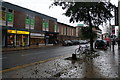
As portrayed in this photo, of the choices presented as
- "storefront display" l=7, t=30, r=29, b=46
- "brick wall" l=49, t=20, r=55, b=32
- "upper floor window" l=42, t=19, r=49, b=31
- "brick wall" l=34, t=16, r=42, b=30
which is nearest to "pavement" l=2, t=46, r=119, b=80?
"storefront display" l=7, t=30, r=29, b=46

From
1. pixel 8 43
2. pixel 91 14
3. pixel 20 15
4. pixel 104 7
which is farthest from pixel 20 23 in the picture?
pixel 104 7

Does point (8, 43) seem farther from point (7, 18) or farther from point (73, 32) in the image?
point (73, 32)

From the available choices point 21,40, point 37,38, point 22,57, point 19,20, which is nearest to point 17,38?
point 21,40

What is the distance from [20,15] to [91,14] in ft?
57.2

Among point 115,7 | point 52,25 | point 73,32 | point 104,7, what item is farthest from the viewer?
point 73,32

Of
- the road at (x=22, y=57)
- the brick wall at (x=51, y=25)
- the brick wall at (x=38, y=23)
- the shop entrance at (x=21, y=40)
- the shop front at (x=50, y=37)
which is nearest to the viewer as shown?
the road at (x=22, y=57)

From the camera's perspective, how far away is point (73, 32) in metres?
56.9

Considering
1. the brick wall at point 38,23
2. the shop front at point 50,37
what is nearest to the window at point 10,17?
the brick wall at point 38,23

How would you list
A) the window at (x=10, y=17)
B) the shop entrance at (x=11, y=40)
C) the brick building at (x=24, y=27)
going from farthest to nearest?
the shop entrance at (x=11, y=40), the window at (x=10, y=17), the brick building at (x=24, y=27)

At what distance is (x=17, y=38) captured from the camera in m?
25.5

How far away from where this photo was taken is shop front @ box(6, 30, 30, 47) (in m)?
23.5

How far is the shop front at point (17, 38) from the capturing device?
2352 centimetres

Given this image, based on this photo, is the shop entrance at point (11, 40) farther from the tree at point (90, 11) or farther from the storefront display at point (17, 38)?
the tree at point (90, 11)

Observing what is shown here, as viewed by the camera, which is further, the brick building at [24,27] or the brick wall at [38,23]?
the brick wall at [38,23]
